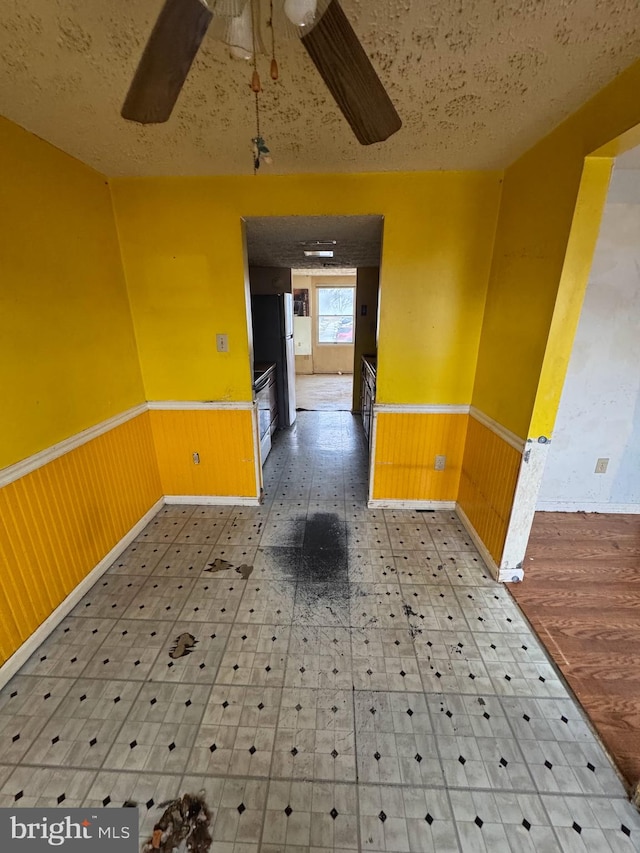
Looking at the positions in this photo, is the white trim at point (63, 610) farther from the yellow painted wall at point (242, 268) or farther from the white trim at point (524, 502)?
the white trim at point (524, 502)

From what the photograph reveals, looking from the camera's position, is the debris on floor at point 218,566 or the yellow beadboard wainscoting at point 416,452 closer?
the debris on floor at point 218,566

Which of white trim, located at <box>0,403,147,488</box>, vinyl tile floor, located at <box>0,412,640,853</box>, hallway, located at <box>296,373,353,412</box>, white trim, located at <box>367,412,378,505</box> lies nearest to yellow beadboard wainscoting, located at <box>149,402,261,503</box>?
white trim, located at <box>0,403,147,488</box>

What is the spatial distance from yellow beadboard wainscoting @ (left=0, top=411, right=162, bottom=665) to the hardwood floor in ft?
8.12

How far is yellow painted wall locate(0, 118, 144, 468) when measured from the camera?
1.55m

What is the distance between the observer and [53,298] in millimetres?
1778

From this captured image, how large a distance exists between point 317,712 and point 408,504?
169 centimetres

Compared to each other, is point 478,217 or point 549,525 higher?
point 478,217

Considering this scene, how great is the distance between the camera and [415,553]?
2338 millimetres

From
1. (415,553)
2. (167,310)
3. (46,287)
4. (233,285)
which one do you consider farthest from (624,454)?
(46,287)

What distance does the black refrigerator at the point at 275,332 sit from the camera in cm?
426

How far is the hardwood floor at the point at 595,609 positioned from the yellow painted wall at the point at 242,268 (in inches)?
47.8

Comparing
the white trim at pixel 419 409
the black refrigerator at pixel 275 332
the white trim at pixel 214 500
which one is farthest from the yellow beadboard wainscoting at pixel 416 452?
the black refrigerator at pixel 275 332

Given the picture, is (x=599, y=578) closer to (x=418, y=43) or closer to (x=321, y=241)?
(x=418, y=43)

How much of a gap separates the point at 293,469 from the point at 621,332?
2842 mm
